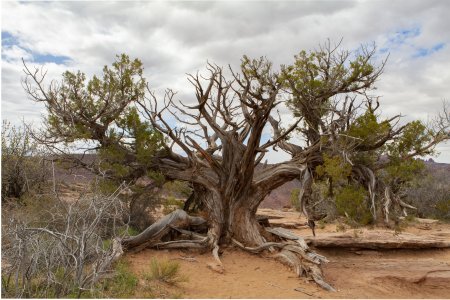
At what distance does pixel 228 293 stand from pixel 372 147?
5.99 m

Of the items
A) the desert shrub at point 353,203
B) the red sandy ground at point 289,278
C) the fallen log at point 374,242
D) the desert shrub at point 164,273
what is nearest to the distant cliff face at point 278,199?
the fallen log at point 374,242

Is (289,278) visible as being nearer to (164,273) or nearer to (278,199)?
(164,273)

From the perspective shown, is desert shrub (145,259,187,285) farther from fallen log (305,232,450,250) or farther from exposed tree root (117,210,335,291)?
fallen log (305,232,450,250)

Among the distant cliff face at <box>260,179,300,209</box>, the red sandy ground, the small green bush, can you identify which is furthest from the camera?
the distant cliff face at <box>260,179,300,209</box>

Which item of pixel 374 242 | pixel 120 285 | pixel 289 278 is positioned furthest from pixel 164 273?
pixel 374 242

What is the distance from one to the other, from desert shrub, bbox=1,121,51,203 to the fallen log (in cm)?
1027

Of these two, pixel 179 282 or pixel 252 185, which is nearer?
pixel 179 282

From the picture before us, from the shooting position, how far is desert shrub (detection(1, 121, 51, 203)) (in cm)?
1563

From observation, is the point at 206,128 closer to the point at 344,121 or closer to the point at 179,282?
the point at 344,121

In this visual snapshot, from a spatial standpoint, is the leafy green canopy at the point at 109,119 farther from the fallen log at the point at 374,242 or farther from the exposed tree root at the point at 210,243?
the fallen log at the point at 374,242

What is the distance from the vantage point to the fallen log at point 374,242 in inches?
586

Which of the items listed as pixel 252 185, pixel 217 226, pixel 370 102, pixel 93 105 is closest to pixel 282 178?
pixel 252 185

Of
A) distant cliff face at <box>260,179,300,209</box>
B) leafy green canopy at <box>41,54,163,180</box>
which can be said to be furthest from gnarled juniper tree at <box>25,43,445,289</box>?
distant cliff face at <box>260,179,300,209</box>

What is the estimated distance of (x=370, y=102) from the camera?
12.4m
